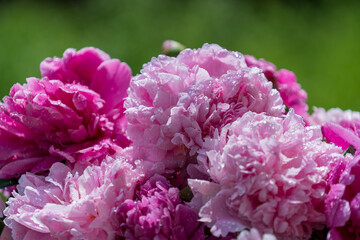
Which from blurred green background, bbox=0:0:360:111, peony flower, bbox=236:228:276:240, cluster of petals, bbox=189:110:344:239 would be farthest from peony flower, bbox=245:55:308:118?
blurred green background, bbox=0:0:360:111

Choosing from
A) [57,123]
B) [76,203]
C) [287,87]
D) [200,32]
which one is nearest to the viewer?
[76,203]

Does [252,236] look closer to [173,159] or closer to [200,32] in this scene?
[173,159]

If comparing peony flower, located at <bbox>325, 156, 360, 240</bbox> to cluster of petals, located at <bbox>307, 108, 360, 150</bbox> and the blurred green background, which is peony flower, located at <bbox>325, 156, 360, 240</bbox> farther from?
the blurred green background

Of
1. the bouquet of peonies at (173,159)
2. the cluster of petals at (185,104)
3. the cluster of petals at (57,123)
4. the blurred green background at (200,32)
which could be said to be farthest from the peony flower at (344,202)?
the blurred green background at (200,32)

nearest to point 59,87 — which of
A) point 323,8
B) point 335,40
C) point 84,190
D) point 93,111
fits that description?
point 93,111

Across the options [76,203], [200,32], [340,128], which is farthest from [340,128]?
[200,32]

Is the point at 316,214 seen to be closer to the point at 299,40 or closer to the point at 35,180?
the point at 35,180

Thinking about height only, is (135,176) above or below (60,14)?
above

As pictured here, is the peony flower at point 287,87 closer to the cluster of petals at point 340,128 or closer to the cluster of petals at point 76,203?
the cluster of petals at point 340,128
